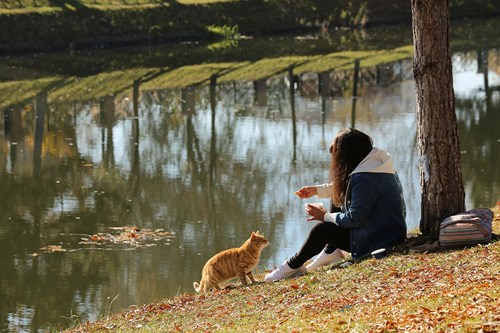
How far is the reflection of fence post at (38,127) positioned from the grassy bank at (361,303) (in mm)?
11405

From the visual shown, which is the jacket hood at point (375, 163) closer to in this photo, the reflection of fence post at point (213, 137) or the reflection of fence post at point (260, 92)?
the reflection of fence post at point (213, 137)

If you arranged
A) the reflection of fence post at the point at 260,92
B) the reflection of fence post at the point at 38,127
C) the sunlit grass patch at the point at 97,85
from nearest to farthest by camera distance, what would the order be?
the reflection of fence post at the point at 38,127 → the reflection of fence post at the point at 260,92 → the sunlit grass patch at the point at 97,85

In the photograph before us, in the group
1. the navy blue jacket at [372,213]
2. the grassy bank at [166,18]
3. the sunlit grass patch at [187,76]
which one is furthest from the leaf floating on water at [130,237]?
the grassy bank at [166,18]

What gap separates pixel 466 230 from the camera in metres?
10.6

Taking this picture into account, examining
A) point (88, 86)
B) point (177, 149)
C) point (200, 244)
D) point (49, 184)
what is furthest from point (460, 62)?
point (200, 244)

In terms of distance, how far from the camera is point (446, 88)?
445 inches

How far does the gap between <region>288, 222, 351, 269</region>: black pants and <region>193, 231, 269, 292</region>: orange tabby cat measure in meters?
0.42

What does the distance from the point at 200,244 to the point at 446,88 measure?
19.1 feet

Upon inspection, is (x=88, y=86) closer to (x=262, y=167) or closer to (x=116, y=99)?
(x=116, y=99)

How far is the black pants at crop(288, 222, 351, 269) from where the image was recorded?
1102 cm

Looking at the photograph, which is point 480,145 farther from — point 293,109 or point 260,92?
point 260,92

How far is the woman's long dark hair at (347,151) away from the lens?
1064cm

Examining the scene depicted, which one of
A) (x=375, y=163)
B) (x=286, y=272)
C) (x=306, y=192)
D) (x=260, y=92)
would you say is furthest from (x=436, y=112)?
(x=260, y=92)

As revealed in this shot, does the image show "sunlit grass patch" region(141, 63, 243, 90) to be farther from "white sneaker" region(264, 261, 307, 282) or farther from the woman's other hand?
the woman's other hand
